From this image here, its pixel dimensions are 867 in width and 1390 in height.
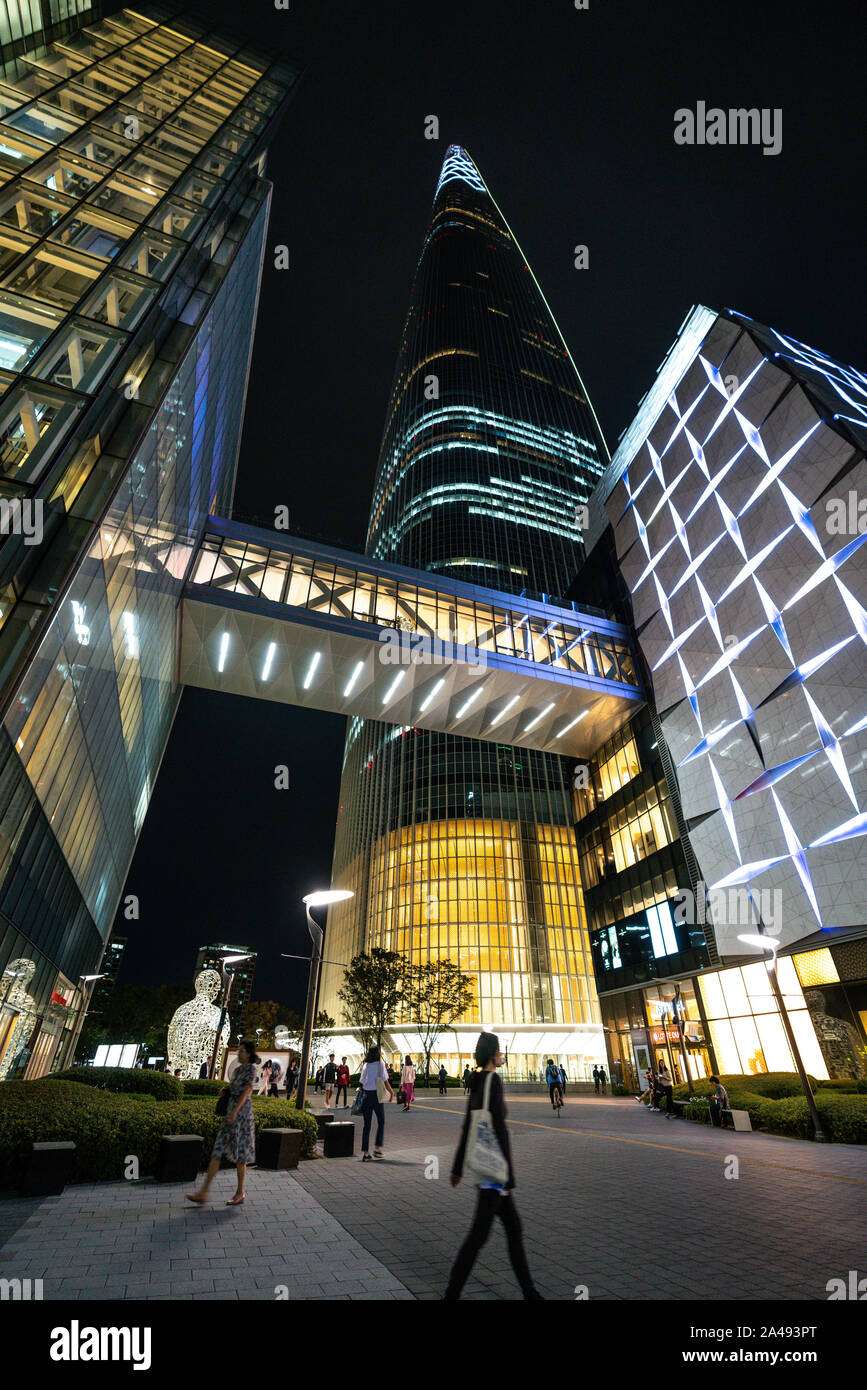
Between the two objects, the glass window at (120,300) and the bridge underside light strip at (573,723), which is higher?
the bridge underside light strip at (573,723)

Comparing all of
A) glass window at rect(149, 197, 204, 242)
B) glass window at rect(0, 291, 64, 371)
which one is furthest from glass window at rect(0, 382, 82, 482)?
glass window at rect(149, 197, 204, 242)

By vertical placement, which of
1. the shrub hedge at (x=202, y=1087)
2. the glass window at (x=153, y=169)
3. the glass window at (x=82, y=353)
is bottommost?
the shrub hedge at (x=202, y=1087)

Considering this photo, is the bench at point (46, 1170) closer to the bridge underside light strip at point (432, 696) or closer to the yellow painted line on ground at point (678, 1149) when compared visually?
the yellow painted line on ground at point (678, 1149)

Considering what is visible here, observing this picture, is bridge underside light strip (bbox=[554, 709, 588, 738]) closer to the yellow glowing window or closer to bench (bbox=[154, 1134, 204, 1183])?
the yellow glowing window

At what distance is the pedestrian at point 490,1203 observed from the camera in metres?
4.00

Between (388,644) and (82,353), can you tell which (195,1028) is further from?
(82,353)

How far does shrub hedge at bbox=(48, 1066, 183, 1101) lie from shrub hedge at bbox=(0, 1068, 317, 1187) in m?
3.66

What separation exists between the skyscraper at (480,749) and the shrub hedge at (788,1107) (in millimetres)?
24534

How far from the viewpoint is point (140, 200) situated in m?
18.0

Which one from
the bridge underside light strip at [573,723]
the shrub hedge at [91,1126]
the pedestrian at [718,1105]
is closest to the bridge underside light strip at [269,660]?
the bridge underside light strip at [573,723]

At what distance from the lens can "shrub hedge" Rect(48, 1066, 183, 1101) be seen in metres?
14.1

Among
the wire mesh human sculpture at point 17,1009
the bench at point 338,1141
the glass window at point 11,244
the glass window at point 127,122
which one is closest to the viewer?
the bench at point 338,1141
